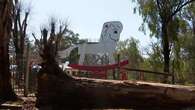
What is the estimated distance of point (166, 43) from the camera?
3416 cm

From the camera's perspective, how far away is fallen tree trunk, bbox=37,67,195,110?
11.8 meters

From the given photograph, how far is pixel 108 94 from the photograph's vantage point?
468 inches

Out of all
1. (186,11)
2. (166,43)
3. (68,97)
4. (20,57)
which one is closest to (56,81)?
Result: (68,97)

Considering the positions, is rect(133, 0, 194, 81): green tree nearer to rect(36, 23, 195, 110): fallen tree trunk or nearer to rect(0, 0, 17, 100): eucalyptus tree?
rect(0, 0, 17, 100): eucalyptus tree

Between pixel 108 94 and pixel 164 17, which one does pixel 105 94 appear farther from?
pixel 164 17

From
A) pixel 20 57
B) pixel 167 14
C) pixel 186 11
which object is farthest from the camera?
pixel 186 11

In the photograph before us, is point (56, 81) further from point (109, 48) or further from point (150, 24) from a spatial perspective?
point (109, 48)

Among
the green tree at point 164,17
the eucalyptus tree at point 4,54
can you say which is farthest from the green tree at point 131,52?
the eucalyptus tree at point 4,54

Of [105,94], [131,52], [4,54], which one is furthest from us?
[131,52]

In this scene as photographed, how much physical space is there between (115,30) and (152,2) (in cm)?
880

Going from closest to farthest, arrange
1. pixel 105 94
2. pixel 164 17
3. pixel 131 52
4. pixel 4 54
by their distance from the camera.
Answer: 1. pixel 105 94
2. pixel 4 54
3. pixel 164 17
4. pixel 131 52

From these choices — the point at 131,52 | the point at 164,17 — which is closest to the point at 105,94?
the point at 164,17

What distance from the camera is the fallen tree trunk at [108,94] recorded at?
1178 cm

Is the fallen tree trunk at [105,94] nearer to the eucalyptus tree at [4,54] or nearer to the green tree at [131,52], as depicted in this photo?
the eucalyptus tree at [4,54]
